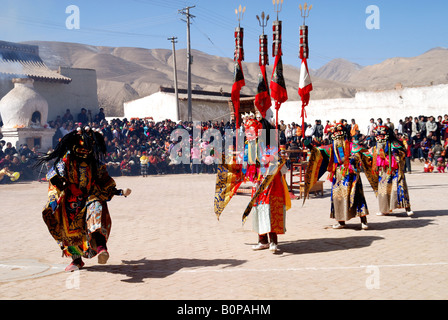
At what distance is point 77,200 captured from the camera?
6676 mm

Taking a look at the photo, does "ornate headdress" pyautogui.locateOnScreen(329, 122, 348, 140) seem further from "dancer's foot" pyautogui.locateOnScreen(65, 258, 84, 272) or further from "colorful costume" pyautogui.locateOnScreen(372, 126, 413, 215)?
"dancer's foot" pyautogui.locateOnScreen(65, 258, 84, 272)

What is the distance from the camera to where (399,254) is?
7.17 m

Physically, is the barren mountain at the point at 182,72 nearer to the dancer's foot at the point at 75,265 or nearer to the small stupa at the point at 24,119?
the small stupa at the point at 24,119

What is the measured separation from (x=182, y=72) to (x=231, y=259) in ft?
331

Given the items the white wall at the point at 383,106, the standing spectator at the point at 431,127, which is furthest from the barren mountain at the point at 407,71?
the standing spectator at the point at 431,127

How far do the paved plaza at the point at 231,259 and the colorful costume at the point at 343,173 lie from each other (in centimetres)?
37

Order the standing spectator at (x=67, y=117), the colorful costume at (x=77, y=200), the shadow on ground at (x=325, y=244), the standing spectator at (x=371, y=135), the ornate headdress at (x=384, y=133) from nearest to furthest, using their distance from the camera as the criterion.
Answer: the colorful costume at (x=77, y=200) < the shadow on ground at (x=325, y=244) < the ornate headdress at (x=384, y=133) < the standing spectator at (x=371, y=135) < the standing spectator at (x=67, y=117)

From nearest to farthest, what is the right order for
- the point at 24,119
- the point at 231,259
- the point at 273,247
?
the point at 231,259
the point at 273,247
the point at 24,119

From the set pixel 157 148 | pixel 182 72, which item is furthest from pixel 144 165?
pixel 182 72

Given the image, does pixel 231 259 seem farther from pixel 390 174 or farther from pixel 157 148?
pixel 157 148

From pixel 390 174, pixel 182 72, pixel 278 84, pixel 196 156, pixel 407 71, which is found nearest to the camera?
pixel 278 84

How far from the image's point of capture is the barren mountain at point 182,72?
7556cm
